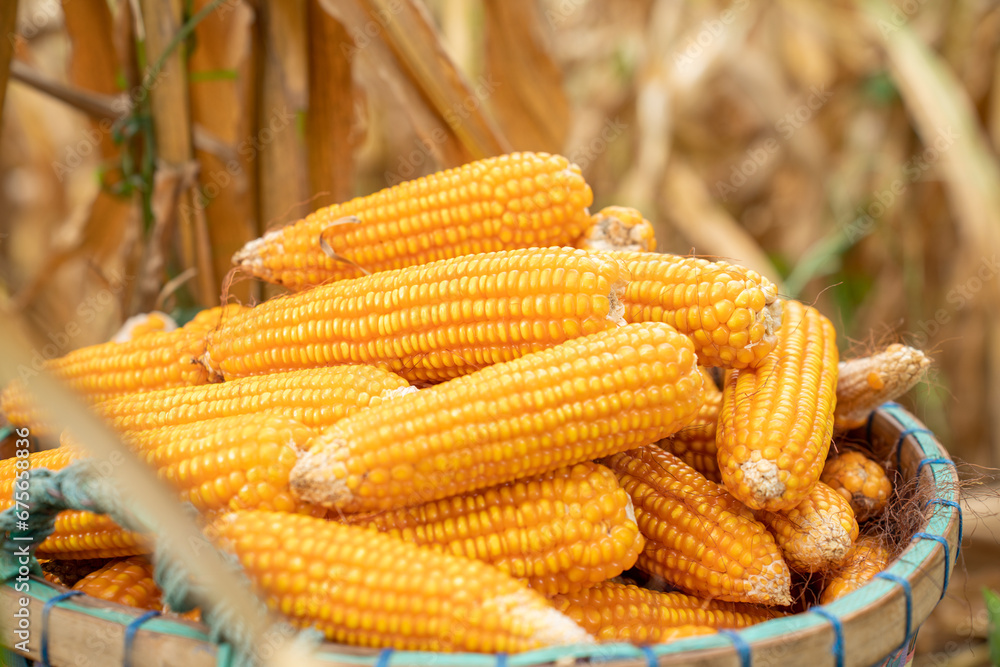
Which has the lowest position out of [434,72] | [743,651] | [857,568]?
[857,568]

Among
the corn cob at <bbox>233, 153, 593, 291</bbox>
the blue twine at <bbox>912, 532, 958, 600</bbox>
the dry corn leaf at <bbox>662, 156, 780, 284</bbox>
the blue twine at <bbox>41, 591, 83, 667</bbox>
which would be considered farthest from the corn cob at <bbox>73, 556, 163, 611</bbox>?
the dry corn leaf at <bbox>662, 156, 780, 284</bbox>

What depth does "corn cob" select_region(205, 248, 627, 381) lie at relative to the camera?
1.19 meters

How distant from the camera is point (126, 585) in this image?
1167 mm

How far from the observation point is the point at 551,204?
142 cm

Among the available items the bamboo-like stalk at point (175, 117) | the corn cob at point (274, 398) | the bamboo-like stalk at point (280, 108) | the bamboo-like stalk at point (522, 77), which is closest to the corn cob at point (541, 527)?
the corn cob at point (274, 398)

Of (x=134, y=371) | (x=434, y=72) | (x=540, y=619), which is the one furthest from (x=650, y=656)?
(x=434, y=72)

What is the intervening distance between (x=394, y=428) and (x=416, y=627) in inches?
10.7

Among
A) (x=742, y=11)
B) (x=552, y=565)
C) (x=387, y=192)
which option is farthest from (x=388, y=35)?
(x=742, y=11)

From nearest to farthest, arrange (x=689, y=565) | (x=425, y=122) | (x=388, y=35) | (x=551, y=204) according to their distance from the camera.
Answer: (x=689, y=565), (x=551, y=204), (x=388, y=35), (x=425, y=122)

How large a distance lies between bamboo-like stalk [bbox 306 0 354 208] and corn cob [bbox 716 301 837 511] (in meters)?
1.42

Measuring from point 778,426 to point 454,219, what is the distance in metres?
0.69

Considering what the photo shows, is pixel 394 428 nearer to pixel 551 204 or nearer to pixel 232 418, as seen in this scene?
pixel 232 418

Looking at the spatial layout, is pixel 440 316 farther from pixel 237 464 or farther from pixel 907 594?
pixel 907 594

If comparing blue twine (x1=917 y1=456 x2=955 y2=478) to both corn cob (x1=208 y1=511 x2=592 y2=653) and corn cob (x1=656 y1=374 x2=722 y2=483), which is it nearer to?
corn cob (x1=656 y1=374 x2=722 y2=483)
